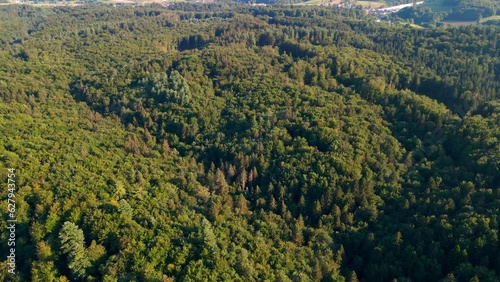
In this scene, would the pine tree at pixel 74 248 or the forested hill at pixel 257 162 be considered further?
the forested hill at pixel 257 162

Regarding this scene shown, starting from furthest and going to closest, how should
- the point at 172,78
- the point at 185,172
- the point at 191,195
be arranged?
the point at 172,78, the point at 185,172, the point at 191,195

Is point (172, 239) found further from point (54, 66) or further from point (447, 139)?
point (54, 66)

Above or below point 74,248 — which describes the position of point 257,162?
below

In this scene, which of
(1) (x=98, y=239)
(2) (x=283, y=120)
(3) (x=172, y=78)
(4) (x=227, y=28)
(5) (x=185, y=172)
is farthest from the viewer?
(4) (x=227, y=28)

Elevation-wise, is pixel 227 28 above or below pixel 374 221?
above

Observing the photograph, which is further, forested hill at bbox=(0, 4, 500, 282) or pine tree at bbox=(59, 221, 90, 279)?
forested hill at bbox=(0, 4, 500, 282)

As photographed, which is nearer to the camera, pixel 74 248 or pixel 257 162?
pixel 74 248

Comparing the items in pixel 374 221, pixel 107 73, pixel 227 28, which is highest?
pixel 227 28

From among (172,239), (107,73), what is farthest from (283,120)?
(107,73)
